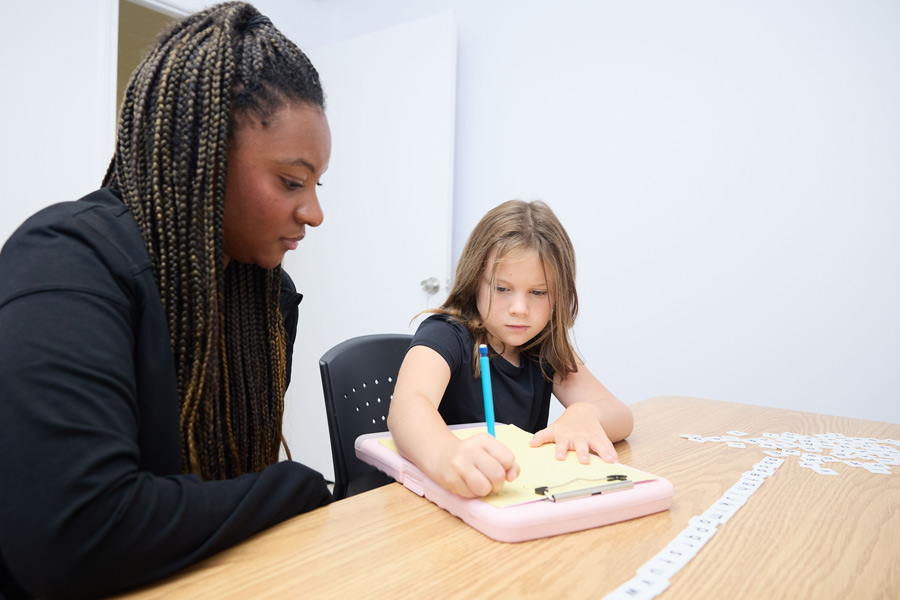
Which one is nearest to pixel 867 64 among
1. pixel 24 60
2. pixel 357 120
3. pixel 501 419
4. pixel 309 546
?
pixel 501 419

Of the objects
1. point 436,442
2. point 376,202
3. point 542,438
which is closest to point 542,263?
point 542,438

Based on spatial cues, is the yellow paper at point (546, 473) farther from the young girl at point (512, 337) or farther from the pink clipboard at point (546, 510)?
the young girl at point (512, 337)

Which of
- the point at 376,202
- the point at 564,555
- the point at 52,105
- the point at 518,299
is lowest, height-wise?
the point at 564,555

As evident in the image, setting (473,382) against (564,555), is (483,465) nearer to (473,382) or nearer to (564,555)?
(564,555)

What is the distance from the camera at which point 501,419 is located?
1.25 meters

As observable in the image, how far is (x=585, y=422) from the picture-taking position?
94cm

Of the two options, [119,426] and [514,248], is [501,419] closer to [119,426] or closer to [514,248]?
[514,248]

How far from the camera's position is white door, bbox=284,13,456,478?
2.65m

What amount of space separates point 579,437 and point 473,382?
0.38 meters

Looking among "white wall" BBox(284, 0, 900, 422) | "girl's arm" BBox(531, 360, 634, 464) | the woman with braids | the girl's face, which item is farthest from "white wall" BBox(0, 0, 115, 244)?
"girl's arm" BBox(531, 360, 634, 464)

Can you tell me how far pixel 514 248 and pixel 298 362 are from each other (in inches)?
83.8

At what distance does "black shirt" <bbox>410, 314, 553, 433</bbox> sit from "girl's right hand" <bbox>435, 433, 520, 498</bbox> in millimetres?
427

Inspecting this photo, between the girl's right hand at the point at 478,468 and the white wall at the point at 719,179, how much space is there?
1770mm

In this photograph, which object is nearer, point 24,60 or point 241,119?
point 241,119
